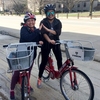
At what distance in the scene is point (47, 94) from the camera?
3.52 meters

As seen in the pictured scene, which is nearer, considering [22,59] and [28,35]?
[22,59]

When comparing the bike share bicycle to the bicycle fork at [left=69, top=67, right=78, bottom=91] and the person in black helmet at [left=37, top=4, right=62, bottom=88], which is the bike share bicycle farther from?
the bicycle fork at [left=69, top=67, right=78, bottom=91]

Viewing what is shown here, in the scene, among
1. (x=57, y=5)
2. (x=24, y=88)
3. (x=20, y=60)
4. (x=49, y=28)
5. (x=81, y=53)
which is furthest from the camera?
(x=57, y=5)

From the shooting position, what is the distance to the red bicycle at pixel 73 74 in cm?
266

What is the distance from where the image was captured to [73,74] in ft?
9.50

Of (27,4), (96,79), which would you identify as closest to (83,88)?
(96,79)

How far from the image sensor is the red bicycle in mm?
2656

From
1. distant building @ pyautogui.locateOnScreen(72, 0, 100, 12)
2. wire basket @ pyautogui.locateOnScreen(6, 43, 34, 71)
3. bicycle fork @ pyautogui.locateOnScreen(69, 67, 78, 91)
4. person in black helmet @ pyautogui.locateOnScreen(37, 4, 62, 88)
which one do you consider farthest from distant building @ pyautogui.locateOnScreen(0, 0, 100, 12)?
wire basket @ pyautogui.locateOnScreen(6, 43, 34, 71)

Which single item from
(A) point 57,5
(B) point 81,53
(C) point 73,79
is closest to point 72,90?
(C) point 73,79

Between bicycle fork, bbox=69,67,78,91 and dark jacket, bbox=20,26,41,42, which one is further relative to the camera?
dark jacket, bbox=20,26,41,42

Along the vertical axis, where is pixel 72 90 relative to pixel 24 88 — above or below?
below

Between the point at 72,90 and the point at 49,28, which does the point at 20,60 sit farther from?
the point at 72,90

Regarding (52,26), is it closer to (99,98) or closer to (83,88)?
(83,88)

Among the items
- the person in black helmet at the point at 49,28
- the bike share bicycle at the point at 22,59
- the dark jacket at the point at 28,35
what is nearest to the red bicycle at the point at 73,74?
the person in black helmet at the point at 49,28
